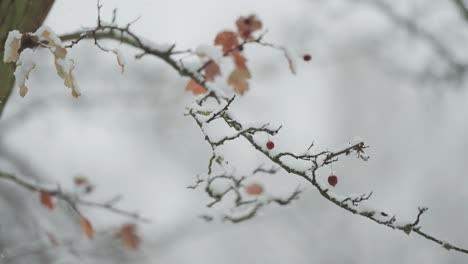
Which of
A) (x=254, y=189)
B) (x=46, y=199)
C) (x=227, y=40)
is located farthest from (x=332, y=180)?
(x=46, y=199)

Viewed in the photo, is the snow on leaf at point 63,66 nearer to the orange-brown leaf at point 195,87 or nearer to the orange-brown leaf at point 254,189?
the orange-brown leaf at point 195,87

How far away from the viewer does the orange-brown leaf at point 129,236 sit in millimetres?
4212

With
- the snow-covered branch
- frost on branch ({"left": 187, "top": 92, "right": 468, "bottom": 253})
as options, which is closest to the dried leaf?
the snow-covered branch

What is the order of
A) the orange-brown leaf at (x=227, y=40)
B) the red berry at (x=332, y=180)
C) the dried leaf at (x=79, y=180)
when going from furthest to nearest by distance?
the dried leaf at (x=79, y=180) < the orange-brown leaf at (x=227, y=40) < the red berry at (x=332, y=180)

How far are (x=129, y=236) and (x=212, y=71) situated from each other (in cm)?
259

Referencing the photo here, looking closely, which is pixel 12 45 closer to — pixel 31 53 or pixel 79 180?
pixel 31 53

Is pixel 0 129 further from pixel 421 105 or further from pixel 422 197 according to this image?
pixel 421 105

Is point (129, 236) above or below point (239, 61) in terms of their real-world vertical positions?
above

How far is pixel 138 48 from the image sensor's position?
206 cm

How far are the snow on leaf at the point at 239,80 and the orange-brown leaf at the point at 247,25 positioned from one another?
133mm

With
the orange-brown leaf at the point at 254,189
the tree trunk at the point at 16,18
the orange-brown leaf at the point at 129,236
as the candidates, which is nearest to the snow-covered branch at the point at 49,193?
the orange-brown leaf at the point at 254,189

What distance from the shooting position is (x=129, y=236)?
429cm

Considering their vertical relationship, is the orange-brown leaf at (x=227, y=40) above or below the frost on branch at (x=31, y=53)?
above

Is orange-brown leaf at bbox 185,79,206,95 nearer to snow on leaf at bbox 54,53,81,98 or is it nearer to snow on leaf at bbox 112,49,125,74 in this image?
snow on leaf at bbox 112,49,125,74
